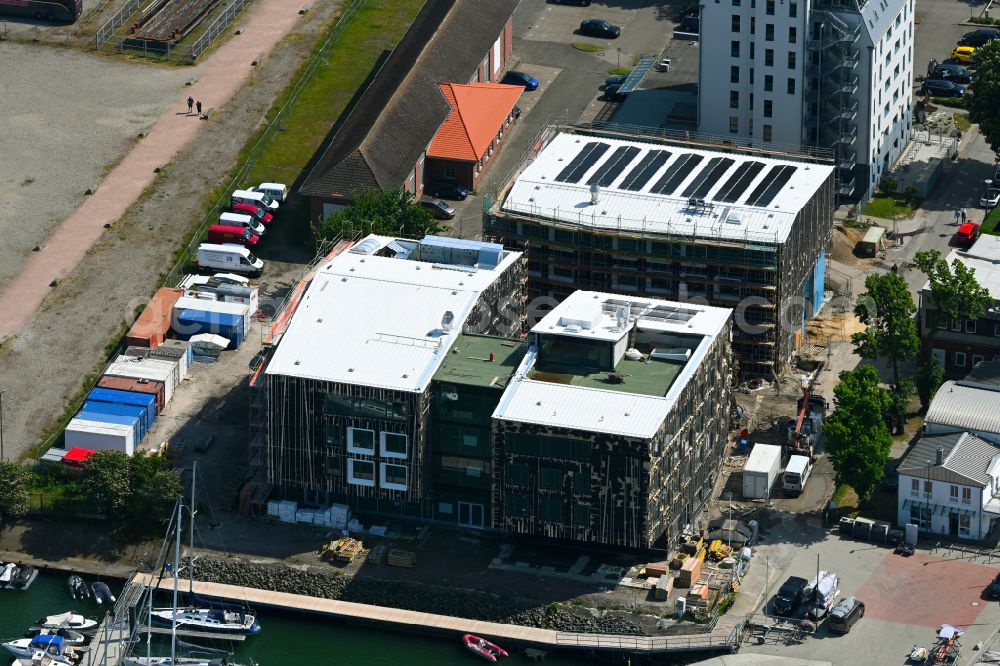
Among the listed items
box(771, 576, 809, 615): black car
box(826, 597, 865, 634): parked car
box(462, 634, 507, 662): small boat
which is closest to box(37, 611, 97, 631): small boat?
box(462, 634, 507, 662): small boat

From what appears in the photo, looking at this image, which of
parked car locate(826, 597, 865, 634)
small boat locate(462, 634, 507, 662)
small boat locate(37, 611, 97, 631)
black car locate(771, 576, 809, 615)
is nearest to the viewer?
parked car locate(826, 597, 865, 634)

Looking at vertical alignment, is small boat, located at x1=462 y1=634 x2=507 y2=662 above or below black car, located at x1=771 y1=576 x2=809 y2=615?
below

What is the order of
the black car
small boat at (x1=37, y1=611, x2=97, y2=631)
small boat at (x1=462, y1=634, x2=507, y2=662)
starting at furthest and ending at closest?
small boat at (x1=37, y1=611, x2=97, y2=631)
the black car
small boat at (x1=462, y1=634, x2=507, y2=662)

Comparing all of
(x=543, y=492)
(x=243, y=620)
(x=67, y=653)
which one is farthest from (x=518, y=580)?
(x=67, y=653)

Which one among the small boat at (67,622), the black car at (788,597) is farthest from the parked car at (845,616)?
the small boat at (67,622)

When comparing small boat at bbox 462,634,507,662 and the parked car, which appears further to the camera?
small boat at bbox 462,634,507,662

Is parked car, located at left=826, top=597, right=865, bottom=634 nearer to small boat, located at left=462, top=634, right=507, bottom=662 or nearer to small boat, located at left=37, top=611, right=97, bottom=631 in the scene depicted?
small boat, located at left=462, top=634, right=507, bottom=662
